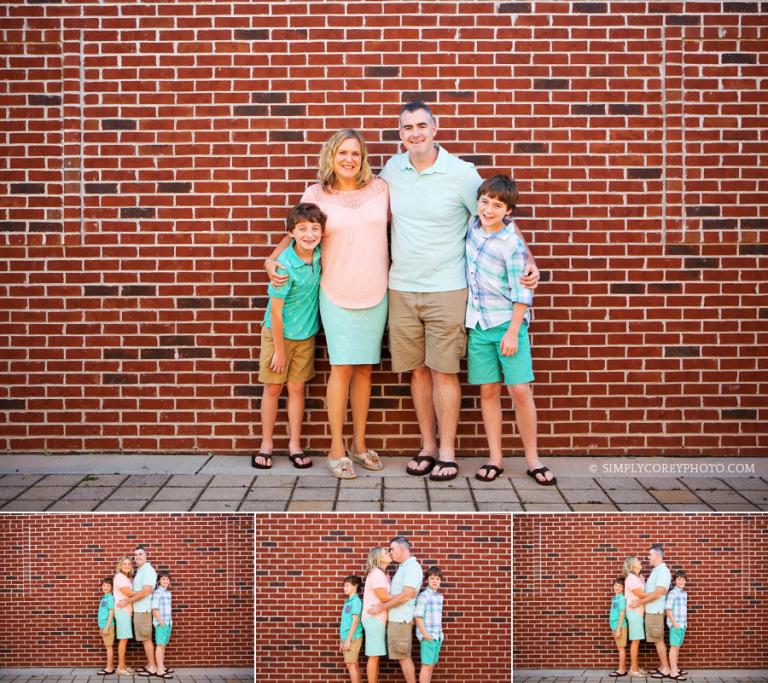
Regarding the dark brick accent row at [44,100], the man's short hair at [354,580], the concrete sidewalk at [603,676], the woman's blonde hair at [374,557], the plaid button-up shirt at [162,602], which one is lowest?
the concrete sidewalk at [603,676]

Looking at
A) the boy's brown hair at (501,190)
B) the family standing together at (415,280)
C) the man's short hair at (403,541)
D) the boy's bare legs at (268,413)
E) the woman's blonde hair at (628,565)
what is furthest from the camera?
the boy's bare legs at (268,413)

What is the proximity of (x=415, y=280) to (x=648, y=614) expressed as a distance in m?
2.10

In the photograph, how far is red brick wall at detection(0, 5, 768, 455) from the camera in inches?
209

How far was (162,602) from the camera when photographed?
4223 mm

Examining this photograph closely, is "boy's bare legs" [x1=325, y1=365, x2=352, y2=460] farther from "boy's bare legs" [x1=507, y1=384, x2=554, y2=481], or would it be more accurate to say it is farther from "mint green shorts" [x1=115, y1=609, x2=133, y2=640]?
"mint green shorts" [x1=115, y1=609, x2=133, y2=640]

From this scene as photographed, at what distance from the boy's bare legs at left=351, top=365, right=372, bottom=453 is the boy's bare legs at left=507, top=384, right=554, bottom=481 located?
802 millimetres

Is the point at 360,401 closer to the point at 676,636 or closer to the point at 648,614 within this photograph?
the point at 648,614

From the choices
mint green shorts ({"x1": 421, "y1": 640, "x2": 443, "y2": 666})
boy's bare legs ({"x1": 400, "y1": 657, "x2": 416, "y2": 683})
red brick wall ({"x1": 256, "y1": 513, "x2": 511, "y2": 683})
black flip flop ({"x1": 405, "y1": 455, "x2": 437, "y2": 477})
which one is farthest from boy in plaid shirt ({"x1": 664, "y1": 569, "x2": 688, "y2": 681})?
black flip flop ({"x1": 405, "y1": 455, "x2": 437, "y2": 477})

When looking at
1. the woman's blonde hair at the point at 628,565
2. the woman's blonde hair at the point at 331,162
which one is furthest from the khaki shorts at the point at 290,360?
the woman's blonde hair at the point at 628,565

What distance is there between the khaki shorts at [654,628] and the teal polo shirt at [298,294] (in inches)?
91.5

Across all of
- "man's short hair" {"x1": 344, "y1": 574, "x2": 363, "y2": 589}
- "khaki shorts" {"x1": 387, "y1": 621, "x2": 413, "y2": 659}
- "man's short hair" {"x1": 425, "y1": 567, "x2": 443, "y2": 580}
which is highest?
"man's short hair" {"x1": 425, "y1": 567, "x2": 443, "y2": 580}

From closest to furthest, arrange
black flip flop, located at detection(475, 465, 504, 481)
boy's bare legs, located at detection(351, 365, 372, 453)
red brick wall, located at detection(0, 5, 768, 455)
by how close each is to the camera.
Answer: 1. black flip flop, located at detection(475, 465, 504, 481)
2. boy's bare legs, located at detection(351, 365, 372, 453)
3. red brick wall, located at detection(0, 5, 768, 455)

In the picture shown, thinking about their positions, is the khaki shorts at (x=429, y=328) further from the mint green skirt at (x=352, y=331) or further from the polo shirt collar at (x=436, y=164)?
the polo shirt collar at (x=436, y=164)

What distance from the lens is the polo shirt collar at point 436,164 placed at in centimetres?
486
